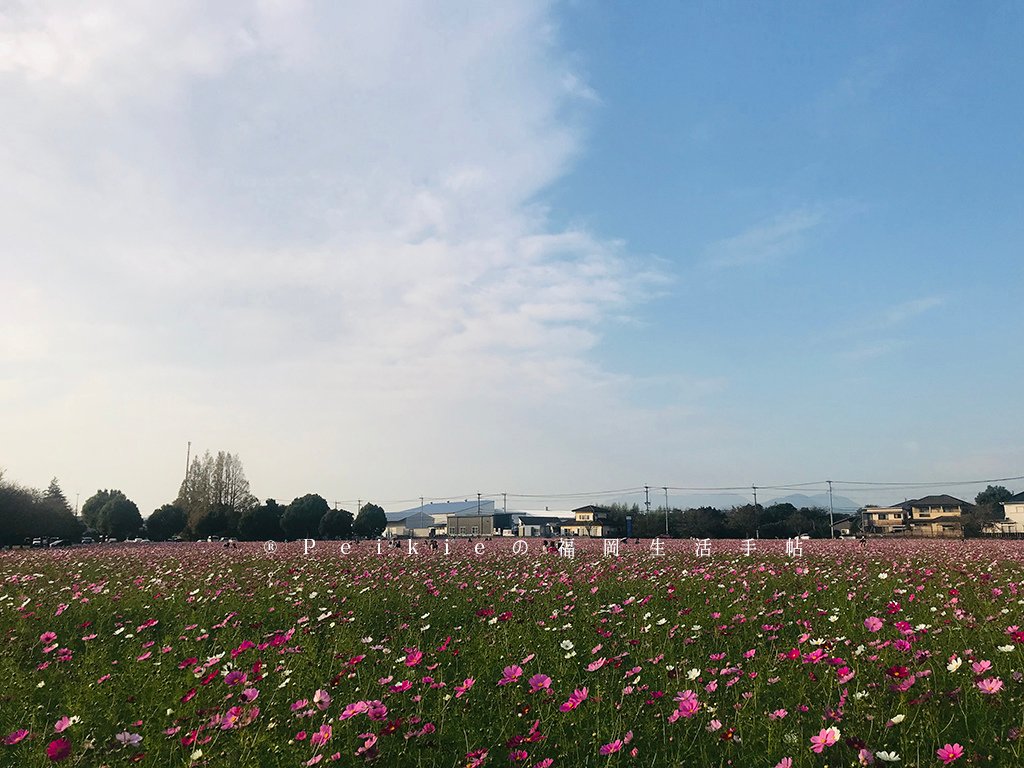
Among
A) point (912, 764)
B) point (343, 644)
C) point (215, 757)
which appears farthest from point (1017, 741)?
point (343, 644)

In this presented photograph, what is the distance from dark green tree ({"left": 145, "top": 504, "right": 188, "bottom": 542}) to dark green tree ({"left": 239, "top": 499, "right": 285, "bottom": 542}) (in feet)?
20.6

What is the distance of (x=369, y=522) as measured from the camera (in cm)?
6038

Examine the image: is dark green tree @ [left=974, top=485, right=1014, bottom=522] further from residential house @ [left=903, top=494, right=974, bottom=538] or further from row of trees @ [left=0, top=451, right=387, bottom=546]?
row of trees @ [left=0, top=451, right=387, bottom=546]

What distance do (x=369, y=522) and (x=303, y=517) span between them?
28.8 ft

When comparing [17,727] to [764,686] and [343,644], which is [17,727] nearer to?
[343,644]

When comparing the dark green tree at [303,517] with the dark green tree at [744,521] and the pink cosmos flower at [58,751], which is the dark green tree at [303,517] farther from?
the pink cosmos flower at [58,751]

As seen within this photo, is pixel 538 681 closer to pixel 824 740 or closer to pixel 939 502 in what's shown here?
pixel 824 740

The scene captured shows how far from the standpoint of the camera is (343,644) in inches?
252

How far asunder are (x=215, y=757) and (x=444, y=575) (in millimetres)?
8580

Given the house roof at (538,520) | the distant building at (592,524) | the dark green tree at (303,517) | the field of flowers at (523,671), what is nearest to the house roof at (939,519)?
the distant building at (592,524)

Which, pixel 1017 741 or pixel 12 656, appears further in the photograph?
pixel 12 656

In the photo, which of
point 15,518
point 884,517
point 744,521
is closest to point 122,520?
point 15,518

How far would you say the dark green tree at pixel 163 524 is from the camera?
51.7 metres

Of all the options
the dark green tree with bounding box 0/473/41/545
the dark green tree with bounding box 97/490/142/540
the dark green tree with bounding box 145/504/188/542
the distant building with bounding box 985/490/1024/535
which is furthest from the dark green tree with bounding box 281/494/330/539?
the distant building with bounding box 985/490/1024/535
